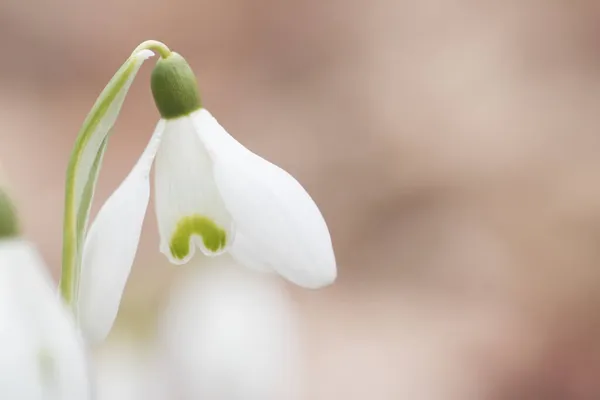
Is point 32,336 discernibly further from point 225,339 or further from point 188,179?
point 225,339

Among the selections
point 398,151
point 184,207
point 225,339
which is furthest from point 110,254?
point 398,151

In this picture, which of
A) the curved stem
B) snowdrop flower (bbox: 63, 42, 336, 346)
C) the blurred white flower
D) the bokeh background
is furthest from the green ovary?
the bokeh background

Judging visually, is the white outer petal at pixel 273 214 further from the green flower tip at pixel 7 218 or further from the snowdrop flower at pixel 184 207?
the green flower tip at pixel 7 218

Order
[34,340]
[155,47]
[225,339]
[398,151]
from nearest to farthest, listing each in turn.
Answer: [34,340], [155,47], [225,339], [398,151]

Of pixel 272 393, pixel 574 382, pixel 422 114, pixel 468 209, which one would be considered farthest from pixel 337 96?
pixel 272 393

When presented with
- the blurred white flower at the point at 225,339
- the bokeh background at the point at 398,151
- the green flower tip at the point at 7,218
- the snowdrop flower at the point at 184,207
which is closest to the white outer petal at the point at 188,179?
the snowdrop flower at the point at 184,207

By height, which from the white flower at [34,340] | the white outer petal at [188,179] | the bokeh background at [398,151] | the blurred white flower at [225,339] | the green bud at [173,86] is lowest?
the white flower at [34,340]

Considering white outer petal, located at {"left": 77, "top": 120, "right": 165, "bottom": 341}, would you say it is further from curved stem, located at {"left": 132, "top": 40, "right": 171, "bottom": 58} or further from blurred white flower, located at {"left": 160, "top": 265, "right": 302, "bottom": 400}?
blurred white flower, located at {"left": 160, "top": 265, "right": 302, "bottom": 400}
